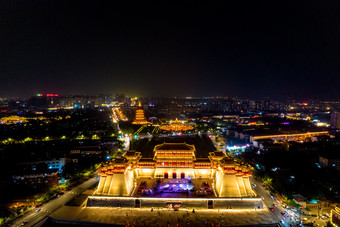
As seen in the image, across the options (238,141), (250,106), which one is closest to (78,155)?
(238,141)

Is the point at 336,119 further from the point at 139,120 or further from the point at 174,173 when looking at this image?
the point at 139,120

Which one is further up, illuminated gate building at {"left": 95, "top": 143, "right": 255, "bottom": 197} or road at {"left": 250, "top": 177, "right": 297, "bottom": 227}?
illuminated gate building at {"left": 95, "top": 143, "right": 255, "bottom": 197}

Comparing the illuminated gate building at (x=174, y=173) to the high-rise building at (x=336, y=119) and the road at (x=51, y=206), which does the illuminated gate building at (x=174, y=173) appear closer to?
the road at (x=51, y=206)

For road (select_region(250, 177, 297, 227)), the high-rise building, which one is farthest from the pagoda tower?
Result: the high-rise building

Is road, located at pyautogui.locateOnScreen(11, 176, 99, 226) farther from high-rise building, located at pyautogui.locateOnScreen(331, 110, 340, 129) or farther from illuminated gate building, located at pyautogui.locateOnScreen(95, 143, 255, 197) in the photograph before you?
high-rise building, located at pyautogui.locateOnScreen(331, 110, 340, 129)

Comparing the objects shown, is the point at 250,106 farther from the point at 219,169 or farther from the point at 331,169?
the point at 219,169

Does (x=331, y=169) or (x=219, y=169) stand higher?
(x=219, y=169)

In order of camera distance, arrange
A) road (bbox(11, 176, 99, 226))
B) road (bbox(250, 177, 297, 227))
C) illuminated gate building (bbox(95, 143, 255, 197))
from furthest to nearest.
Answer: illuminated gate building (bbox(95, 143, 255, 197)) → road (bbox(11, 176, 99, 226)) → road (bbox(250, 177, 297, 227))
